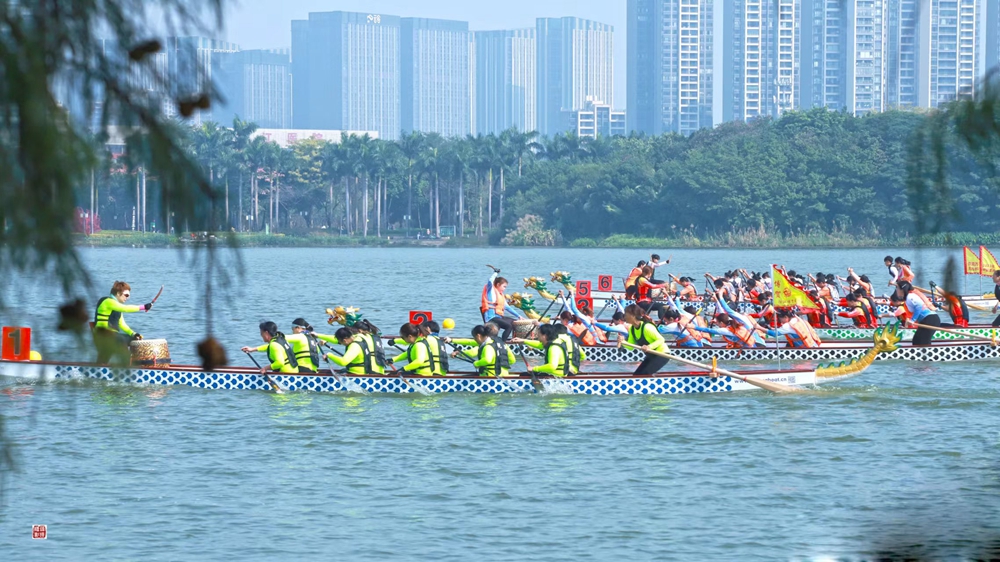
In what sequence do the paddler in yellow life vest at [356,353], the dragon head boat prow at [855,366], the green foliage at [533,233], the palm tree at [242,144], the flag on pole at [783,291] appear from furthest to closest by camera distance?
the green foliage at [533,233], the palm tree at [242,144], the flag on pole at [783,291], the dragon head boat prow at [855,366], the paddler in yellow life vest at [356,353]

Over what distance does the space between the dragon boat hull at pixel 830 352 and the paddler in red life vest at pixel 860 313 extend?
282 centimetres

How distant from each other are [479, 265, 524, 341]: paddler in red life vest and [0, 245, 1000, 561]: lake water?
535 cm

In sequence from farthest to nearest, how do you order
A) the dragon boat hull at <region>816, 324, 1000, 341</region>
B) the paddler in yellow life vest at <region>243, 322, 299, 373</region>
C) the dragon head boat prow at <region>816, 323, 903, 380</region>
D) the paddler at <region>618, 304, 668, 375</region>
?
the dragon boat hull at <region>816, 324, 1000, 341</region> < the dragon head boat prow at <region>816, 323, 903, 380</region> < the paddler at <region>618, 304, 668, 375</region> < the paddler in yellow life vest at <region>243, 322, 299, 373</region>

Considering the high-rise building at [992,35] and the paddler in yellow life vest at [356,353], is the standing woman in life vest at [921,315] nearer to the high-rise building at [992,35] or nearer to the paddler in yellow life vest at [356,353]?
the paddler in yellow life vest at [356,353]

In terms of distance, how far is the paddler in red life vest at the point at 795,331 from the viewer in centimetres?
2511

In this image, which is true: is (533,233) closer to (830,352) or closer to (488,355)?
(830,352)

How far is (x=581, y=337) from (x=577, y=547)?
13.5m

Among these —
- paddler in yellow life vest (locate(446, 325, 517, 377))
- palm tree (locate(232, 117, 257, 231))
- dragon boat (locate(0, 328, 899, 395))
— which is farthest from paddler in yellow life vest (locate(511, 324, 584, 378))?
palm tree (locate(232, 117, 257, 231))

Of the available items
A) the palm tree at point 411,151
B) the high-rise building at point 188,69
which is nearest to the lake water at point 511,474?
the high-rise building at point 188,69

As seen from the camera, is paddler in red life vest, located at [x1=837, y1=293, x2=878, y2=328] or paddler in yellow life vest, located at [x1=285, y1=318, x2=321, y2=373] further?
paddler in red life vest, located at [x1=837, y1=293, x2=878, y2=328]

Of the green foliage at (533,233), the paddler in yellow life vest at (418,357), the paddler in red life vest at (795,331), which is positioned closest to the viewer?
the paddler in yellow life vest at (418,357)

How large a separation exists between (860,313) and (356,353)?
42.8 feet

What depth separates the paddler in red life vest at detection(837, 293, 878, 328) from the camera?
28703 millimetres

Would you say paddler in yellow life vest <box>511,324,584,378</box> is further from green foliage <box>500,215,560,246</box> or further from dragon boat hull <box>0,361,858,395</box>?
green foliage <box>500,215,560,246</box>
